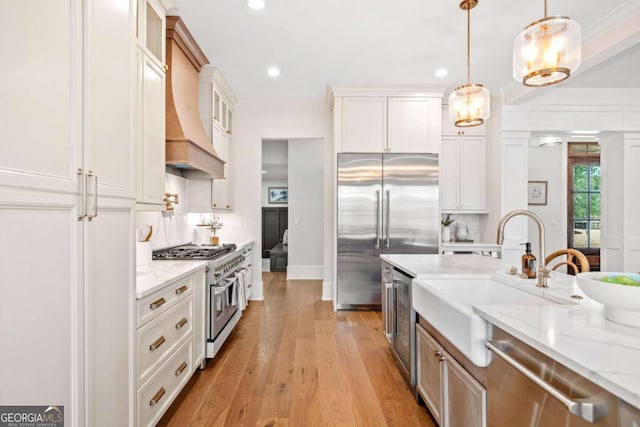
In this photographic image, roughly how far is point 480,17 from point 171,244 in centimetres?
354

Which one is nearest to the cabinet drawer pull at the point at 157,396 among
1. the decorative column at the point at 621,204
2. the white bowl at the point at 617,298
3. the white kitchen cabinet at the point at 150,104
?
the white kitchen cabinet at the point at 150,104

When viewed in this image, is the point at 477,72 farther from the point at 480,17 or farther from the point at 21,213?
the point at 21,213

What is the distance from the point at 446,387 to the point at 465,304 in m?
0.41

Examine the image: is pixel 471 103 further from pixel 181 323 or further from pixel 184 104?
pixel 181 323

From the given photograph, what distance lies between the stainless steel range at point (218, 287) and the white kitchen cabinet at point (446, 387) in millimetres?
1610

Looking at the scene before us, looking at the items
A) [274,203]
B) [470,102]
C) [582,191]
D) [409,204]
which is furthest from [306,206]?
[582,191]

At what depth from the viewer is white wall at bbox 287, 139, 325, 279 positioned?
675 cm

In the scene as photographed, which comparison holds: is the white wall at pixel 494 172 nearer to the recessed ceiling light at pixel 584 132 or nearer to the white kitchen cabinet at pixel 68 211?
the recessed ceiling light at pixel 584 132

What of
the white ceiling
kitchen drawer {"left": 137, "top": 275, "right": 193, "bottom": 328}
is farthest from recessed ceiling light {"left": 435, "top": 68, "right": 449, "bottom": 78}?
kitchen drawer {"left": 137, "top": 275, "right": 193, "bottom": 328}

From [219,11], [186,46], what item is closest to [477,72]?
[219,11]

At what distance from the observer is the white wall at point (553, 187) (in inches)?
246

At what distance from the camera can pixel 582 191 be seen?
21.6 feet

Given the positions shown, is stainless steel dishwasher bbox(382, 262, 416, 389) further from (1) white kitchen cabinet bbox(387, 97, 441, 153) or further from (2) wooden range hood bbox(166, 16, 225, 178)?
(1) white kitchen cabinet bbox(387, 97, 441, 153)

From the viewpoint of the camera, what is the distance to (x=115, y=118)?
1.49m
